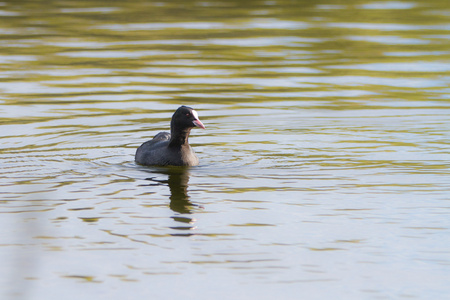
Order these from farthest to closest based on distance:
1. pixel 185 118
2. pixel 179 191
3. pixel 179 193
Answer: pixel 185 118, pixel 179 191, pixel 179 193

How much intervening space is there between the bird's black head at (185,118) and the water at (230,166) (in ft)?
1.87

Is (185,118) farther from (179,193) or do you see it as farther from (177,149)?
(179,193)

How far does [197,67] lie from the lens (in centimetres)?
2012

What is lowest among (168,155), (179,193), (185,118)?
(179,193)

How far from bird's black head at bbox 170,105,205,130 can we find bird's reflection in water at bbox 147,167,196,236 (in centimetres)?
53

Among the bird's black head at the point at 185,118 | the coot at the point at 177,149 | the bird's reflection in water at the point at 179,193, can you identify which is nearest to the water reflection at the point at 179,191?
the bird's reflection in water at the point at 179,193

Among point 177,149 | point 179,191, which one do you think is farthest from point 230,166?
point 179,191

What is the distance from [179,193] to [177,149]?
1.43 metres

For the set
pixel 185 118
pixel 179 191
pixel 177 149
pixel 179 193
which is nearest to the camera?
pixel 179 193

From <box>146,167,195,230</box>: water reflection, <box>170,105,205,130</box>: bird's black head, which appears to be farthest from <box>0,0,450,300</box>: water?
<box>170,105,205,130</box>: bird's black head

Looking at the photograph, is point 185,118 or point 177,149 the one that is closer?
point 185,118

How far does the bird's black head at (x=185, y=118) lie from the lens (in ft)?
40.2

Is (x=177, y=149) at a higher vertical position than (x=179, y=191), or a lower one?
higher

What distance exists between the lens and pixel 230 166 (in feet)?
40.6
